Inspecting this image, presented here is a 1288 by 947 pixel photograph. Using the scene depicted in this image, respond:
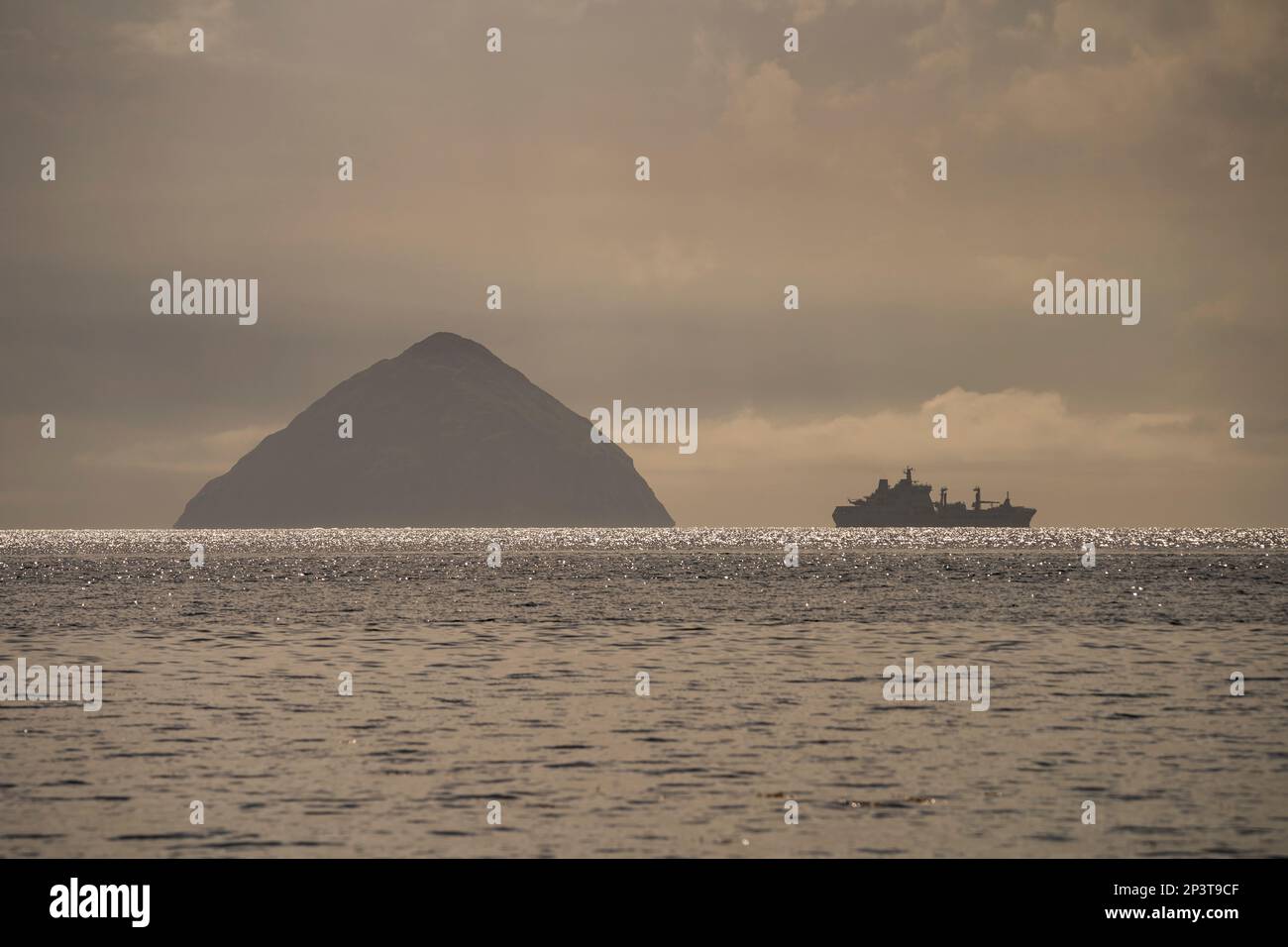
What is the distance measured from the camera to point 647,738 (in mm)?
29359

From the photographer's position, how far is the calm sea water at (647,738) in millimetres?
20594

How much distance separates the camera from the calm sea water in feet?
67.6

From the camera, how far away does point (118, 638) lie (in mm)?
56812

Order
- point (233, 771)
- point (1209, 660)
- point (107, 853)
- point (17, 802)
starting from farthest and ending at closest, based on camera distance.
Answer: point (1209, 660)
point (233, 771)
point (17, 802)
point (107, 853)

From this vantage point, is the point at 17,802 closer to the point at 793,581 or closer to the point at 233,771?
the point at 233,771

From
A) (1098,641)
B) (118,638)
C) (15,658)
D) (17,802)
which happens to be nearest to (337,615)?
(118,638)

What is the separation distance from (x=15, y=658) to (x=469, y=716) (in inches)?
893

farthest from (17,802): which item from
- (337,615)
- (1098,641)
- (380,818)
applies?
(337,615)

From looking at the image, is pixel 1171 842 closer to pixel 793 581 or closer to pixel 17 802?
pixel 17 802

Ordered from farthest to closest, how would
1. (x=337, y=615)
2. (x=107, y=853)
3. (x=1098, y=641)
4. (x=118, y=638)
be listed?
(x=337, y=615) < (x=118, y=638) < (x=1098, y=641) < (x=107, y=853)
